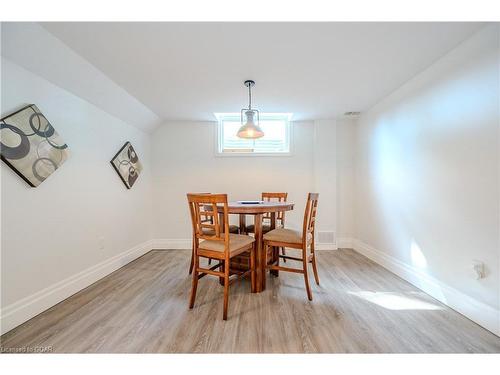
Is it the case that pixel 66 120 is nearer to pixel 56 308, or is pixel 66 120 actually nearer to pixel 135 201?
pixel 135 201

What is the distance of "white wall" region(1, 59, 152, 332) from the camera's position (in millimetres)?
1504

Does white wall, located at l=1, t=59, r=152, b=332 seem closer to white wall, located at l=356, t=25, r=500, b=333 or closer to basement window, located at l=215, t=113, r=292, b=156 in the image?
basement window, located at l=215, t=113, r=292, b=156

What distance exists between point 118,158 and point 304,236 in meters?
2.61

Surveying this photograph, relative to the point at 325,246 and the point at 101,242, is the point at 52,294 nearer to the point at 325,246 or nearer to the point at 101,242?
the point at 101,242

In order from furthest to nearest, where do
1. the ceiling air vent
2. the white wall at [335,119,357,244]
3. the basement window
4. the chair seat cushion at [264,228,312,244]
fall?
the basement window → the white wall at [335,119,357,244] → the ceiling air vent → the chair seat cushion at [264,228,312,244]

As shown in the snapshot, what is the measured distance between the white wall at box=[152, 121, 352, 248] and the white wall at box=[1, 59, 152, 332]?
2.19 feet

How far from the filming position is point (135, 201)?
3.14m

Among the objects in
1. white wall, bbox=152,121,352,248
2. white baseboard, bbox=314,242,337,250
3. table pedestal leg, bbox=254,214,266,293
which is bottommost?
white baseboard, bbox=314,242,337,250

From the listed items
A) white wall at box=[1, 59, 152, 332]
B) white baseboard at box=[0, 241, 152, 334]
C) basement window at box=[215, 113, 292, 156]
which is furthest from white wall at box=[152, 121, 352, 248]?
white baseboard at box=[0, 241, 152, 334]

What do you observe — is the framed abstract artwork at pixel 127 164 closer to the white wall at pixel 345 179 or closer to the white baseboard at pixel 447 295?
the white wall at pixel 345 179

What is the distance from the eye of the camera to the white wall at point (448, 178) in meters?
1.48

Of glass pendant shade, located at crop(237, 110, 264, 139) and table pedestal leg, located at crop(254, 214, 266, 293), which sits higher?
glass pendant shade, located at crop(237, 110, 264, 139)

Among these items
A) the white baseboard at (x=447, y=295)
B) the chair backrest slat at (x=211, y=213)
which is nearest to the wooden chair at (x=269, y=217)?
the chair backrest slat at (x=211, y=213)

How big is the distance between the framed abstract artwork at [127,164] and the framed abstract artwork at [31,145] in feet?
2.65
